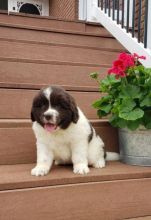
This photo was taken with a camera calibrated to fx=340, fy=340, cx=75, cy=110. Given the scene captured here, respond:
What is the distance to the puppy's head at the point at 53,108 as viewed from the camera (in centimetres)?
162

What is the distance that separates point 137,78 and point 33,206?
35.0 inches

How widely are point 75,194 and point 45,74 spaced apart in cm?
118

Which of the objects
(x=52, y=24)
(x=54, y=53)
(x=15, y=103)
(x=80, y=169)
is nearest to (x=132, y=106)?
(x=80, y=169)

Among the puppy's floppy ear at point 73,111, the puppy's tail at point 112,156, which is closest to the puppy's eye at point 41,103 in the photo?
the puppy's floppy ear at point 73,111

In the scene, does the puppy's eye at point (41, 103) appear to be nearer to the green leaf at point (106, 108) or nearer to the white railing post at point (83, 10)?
the green leaf at point (106, 108)

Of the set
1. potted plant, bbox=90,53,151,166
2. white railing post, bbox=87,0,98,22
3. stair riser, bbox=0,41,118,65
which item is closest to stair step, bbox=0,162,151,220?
potted plant, bbox=90,53,151,166

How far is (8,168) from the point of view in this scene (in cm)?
175

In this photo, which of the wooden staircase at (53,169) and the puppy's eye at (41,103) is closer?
the wooden staircase at (53,169)

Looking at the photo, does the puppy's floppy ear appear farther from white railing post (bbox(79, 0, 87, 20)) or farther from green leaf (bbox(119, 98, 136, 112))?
white railing post (bbox(79, 0, 87, 20))

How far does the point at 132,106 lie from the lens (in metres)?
1.83

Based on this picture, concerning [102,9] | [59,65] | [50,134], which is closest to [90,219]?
[50,134]

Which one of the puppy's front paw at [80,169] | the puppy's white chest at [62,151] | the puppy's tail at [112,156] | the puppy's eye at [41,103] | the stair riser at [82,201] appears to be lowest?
the stair riser at [82,201]

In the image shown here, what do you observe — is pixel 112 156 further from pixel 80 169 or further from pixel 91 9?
pixel 91 9

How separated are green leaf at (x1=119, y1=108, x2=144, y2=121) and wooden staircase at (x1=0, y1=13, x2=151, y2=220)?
27 centimetres
